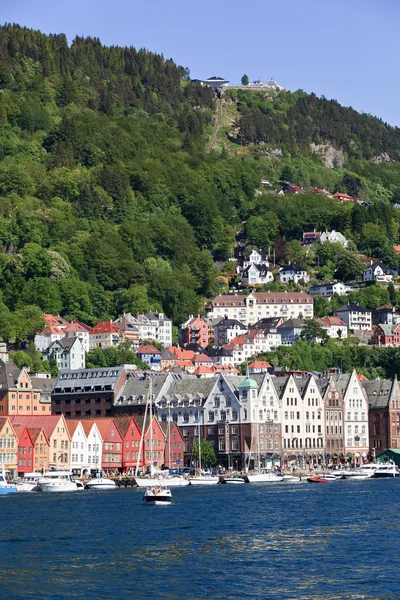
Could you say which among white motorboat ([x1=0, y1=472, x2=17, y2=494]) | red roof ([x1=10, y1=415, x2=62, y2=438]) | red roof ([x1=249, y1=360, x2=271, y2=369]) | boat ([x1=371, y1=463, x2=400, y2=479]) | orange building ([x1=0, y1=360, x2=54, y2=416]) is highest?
red roof ([x1=249, y1=360, x2=271, y2=369])

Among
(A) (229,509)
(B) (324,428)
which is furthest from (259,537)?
(B) (324,428)

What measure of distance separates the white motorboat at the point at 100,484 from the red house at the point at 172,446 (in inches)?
647

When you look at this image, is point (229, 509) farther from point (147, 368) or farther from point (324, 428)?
point (147, 368)

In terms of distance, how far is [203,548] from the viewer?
6475 cm

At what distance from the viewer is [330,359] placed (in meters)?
180

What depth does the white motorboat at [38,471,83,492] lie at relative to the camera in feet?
365

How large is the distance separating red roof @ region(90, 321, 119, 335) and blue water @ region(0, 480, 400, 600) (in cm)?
8837

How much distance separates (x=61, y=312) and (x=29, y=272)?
772cm

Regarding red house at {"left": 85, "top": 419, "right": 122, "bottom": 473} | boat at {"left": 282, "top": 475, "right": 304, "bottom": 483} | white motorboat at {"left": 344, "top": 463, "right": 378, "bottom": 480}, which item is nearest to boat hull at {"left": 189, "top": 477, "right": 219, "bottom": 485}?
boat at {"left": 282, "top": 475, "right": 304, "bottom": 483}

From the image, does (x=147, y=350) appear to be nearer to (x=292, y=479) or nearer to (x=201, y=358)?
(x=201, y=358)

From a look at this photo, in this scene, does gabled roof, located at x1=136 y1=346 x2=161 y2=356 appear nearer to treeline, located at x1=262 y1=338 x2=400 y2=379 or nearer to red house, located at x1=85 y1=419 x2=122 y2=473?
treeline, located at x1=262 y1=338 x2=400 y2=379

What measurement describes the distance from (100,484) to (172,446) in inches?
776

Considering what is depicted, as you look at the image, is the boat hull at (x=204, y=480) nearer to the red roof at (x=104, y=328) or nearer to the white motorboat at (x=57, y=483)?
the white motorboat at (x=57, y=483)

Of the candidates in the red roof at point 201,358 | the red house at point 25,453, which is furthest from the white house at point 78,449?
the red roof at point 201,358
